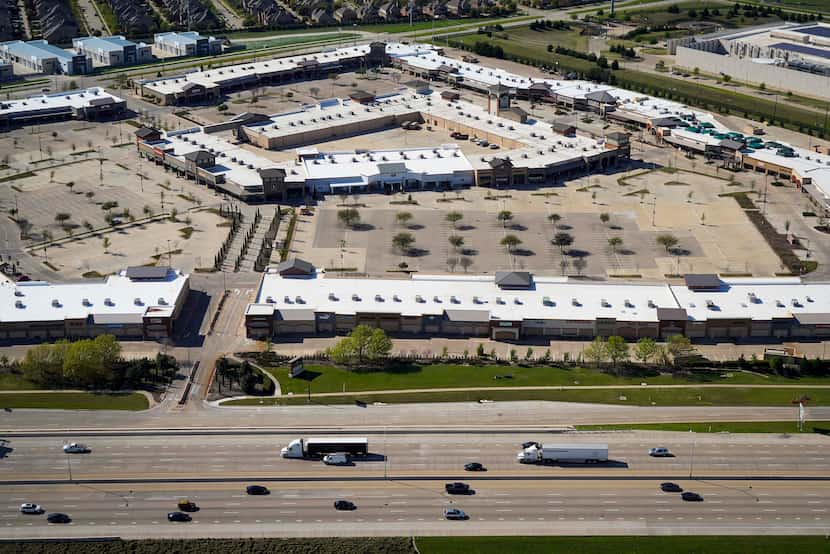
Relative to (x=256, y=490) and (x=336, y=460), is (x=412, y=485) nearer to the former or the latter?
(x=336, y=460)

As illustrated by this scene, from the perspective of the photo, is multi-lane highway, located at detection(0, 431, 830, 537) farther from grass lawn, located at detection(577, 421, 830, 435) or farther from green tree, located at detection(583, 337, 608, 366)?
green tree, located at detection(583, 337, 608, 366)

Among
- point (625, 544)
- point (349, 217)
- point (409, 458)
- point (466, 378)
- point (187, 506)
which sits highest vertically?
point (349, 217)

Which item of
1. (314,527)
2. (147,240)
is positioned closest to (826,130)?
(147,240)

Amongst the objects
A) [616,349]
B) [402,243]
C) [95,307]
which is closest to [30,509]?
[95,307]

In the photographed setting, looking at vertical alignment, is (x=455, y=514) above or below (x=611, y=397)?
below

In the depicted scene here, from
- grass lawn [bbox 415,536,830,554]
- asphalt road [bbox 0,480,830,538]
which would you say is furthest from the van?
grass lawn [bbox 415,536,830,554]
